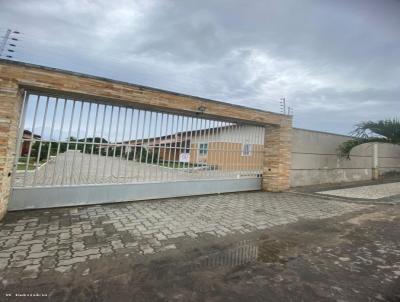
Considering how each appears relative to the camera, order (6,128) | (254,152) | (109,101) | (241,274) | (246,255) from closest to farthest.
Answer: (241,274) < (246,255) < (6,128) < (109,101) < (254,152)

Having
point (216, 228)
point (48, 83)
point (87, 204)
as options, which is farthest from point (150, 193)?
point (48, 83)

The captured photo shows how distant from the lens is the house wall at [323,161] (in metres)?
9.64

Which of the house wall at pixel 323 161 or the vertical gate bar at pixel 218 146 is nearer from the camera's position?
the vertical gate bar at pixel 218 146

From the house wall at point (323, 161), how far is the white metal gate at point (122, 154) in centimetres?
192

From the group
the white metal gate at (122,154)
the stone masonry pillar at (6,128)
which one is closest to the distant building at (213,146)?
the white metal gate at (122,154)

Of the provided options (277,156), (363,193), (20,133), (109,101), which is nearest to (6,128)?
(20,133)

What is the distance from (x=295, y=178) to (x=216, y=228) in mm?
6487

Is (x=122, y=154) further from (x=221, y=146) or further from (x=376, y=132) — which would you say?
(x=376, y=132)

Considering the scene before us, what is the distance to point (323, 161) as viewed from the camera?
10562 mm

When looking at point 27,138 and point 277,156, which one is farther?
point 277,156

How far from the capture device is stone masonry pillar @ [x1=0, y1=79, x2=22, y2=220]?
4160 millimetres

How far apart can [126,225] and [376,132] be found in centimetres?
1243

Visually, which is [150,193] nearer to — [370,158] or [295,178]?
[295,178]

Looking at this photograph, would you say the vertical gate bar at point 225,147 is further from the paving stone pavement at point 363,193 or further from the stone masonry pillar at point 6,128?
the stone masonry pillar at point 6,128
